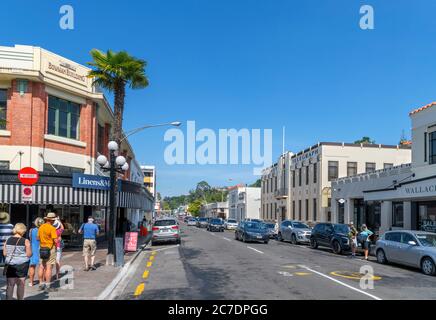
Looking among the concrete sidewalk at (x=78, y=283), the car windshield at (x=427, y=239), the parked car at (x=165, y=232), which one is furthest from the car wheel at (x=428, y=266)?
the parked car at (x=165, y=232)

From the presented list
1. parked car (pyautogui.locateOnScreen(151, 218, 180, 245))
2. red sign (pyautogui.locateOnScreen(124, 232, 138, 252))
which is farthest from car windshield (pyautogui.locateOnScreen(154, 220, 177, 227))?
red sign (pyautogui.locateOnScreen(124, 232, 138, 252))

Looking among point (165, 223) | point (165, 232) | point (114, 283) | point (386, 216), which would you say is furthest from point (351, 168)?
point (114, 283)

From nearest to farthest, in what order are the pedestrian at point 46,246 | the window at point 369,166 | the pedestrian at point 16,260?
1. the pedestrian at point 16,260
2. the pedestrian at point 46,246
3. the window at point 369,166

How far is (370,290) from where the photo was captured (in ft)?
39.1

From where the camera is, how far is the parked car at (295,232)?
31297 millimetres

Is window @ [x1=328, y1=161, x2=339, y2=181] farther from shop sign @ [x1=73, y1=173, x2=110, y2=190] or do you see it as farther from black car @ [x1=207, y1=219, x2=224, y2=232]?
shop sign @ [x1=73, y1=173, x2=110, y2=190]

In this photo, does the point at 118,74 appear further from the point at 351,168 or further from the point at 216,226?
the point at 216,226

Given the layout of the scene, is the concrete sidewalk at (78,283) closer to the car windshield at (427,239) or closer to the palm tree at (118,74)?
the palm tree at (118,74)

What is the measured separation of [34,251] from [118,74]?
465 inches

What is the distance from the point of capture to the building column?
30606 millimetres

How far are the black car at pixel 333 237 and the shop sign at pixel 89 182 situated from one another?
1274 cm
